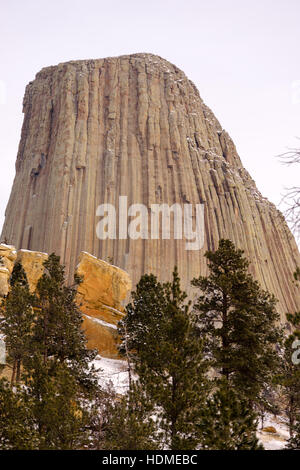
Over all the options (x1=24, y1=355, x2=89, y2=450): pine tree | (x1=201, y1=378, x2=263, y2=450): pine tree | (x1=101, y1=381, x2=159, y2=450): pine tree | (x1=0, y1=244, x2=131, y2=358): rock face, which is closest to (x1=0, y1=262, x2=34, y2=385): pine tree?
(x1=24, y1=355, x2=89, y2=450): pine tree

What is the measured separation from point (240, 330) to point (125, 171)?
48.3m

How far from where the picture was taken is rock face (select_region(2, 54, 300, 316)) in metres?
61.2

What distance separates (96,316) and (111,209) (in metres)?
25.3

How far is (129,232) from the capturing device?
61.0 metres

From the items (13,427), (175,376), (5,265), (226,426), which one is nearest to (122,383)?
(175,376)

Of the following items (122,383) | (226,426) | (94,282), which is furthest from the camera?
(94,282)

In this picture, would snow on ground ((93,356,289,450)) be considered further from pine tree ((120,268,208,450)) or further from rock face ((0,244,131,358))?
rock face ((0,244,131,358))

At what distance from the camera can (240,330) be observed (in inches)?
762

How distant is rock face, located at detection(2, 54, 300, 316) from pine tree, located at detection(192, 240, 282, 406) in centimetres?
3815

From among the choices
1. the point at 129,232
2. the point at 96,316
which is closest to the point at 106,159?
the point at 129,232

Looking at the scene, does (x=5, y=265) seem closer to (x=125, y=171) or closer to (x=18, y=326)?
(x=18, y=326)

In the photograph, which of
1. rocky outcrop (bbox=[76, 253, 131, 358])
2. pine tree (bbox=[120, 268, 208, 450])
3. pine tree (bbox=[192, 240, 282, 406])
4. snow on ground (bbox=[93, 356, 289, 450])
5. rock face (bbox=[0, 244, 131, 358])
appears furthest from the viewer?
rocky outcrop (bbox=[76, 253, 131, 358])

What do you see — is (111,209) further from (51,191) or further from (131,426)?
(131,426)

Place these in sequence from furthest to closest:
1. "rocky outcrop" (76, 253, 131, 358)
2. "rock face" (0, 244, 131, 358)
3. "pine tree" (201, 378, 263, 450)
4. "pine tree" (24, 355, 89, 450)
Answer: "rocky outcrop" (76, 253, 131, 358) < "rock face" (0, 244, 131, 358) < "pine tree" (24, 355, 89, 450) < "pine tree" (201, 378, 263, 450)
